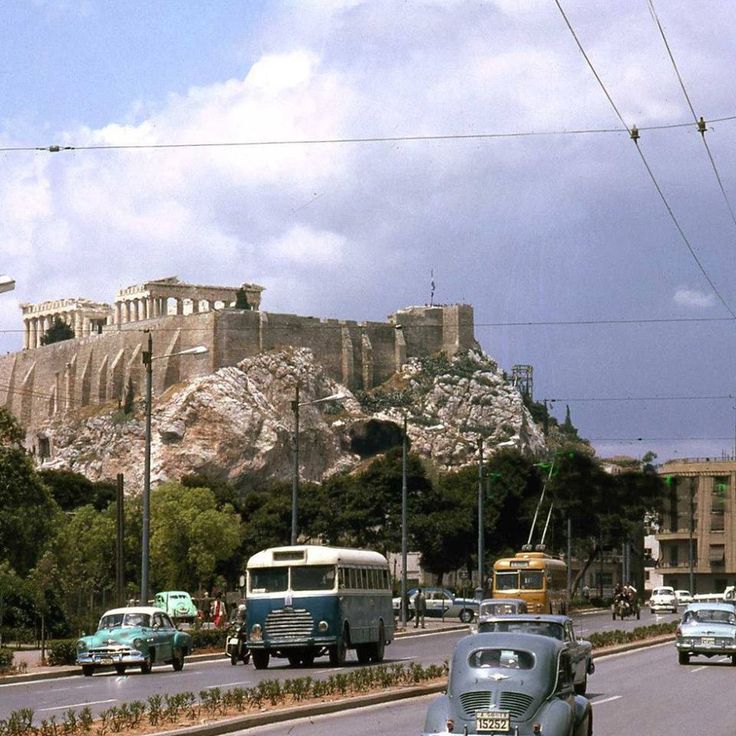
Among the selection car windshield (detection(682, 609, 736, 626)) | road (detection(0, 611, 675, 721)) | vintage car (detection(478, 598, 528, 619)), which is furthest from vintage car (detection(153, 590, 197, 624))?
car windshield (detection(682, 609, 736, 626))

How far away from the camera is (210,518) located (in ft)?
310

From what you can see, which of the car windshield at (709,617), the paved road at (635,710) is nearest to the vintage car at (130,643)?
the paved road at (635,710)

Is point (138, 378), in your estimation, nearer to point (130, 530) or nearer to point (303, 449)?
point (303, 449)

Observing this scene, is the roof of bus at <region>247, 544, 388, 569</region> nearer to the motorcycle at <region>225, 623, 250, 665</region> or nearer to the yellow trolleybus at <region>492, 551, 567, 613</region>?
the motorcycle at <region>225, 623, 250, 665</region>

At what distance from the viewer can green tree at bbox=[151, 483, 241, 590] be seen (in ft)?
304

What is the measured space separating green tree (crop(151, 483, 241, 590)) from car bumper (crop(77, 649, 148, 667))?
193ft

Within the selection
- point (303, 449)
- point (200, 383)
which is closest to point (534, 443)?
point (303, 449)

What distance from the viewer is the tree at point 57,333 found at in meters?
189

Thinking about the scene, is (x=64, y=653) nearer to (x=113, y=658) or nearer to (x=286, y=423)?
(x=113, y=658)

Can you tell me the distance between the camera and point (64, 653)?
35344 millimetres

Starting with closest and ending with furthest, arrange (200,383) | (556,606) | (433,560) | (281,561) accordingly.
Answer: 1. (281,561)
2. (556,606)
3. (433,560)
4. (200,383)

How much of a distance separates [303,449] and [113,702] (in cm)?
13233

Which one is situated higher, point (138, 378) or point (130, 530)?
point (138, 378)

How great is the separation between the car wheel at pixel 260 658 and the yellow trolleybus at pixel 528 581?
75.9 ft
